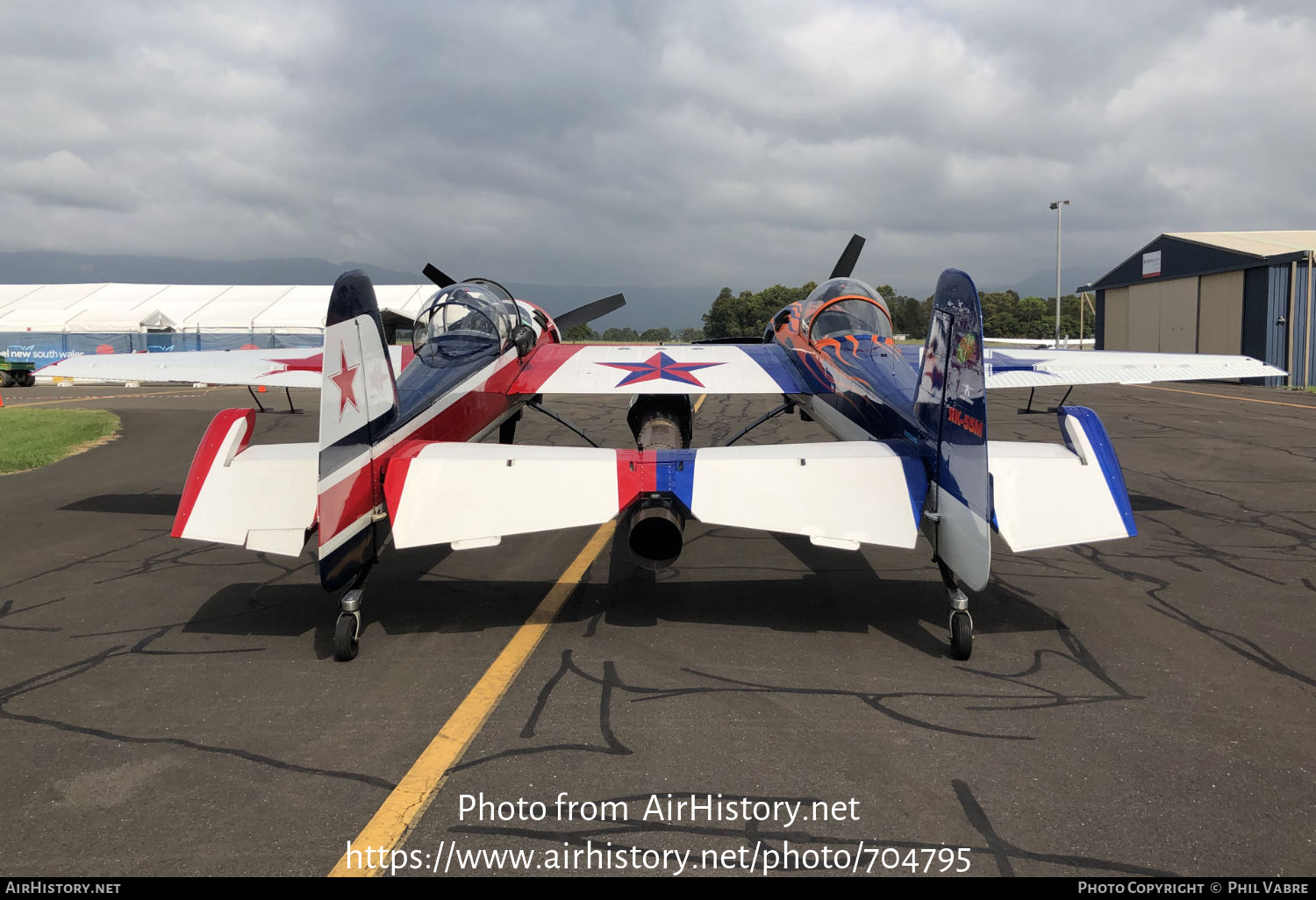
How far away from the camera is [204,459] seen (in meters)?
4.99

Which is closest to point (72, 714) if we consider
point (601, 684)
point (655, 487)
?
point (601, 684)

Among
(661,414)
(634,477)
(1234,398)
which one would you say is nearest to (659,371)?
(661,414)

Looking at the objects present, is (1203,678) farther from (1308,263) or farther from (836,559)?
(1308,263)

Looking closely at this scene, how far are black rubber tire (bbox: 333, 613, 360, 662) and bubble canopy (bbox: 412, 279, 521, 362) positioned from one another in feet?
9.72

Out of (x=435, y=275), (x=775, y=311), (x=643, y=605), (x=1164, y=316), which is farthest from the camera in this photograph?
(x=775, y=311)

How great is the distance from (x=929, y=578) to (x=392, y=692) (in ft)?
13.7

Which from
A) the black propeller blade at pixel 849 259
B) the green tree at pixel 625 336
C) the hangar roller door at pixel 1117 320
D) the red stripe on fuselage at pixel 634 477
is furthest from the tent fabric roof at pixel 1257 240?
the green tree at pixel 625 336

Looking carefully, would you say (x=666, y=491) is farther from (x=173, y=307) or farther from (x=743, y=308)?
(x=743, y=308)

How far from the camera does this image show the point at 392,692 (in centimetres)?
429

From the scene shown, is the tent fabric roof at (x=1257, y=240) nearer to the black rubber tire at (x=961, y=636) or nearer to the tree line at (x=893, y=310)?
the tree line at (x=893, y=310)

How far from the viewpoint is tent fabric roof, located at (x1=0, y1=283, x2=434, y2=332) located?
45688mm

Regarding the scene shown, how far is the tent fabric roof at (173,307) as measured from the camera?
1799 inches

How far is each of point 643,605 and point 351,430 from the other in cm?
237
